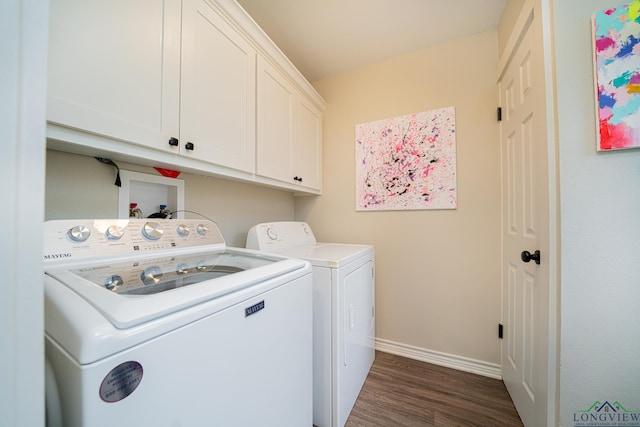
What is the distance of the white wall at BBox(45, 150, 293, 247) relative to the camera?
0.94 metres

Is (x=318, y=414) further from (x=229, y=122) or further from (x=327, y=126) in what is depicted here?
(x=327, y=126)

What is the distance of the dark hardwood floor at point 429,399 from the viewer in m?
1.31

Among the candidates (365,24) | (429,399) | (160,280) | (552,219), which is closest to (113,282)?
(160,280)

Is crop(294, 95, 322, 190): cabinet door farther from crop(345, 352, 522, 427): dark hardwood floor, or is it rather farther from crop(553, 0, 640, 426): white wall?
crop(345, 352, 522, 427): dark hardwood floor

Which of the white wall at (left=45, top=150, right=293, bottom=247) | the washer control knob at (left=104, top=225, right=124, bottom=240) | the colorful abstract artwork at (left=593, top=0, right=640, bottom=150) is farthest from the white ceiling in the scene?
the washer control knob at (left=104, top=225, right=124, bottom=240)

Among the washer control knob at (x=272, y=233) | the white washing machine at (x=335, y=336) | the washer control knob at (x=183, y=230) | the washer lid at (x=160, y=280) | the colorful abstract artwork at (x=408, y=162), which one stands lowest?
the white washing machine at (x=335, y=336)

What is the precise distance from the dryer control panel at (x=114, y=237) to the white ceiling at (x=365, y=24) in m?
1.58

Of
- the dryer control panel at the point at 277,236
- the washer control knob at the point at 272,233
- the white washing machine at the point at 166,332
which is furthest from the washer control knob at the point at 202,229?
the washer control knob at the point at 272,233

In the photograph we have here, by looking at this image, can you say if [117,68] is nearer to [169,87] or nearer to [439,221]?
[169,87]

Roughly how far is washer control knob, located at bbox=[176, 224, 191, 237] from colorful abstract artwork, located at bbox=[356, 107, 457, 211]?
1.44 m

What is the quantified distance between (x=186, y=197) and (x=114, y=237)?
0.51m

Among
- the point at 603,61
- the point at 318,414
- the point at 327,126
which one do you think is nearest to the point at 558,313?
the point at 603,61

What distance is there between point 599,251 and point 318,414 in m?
1.54

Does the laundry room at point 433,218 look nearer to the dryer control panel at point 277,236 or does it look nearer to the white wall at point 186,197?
the white wall at point 186,197
